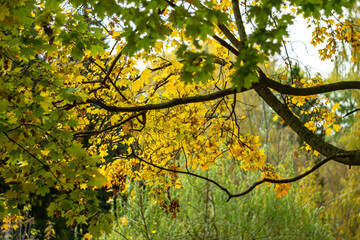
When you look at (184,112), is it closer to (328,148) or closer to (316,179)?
(328,148)

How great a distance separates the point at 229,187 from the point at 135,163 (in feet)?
7.80

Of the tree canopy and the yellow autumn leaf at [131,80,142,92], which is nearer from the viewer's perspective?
the tree canopy

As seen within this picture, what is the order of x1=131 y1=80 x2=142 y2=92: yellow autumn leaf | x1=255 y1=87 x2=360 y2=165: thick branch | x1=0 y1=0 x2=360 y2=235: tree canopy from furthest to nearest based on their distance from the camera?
x1=131 y1=80 x2=142 y2=92: yellow autumn leaf
x1=255 y1=87 x2=360 y2=165: thick branch
x1=0 y1=0 x2=360 y2=235: tree canopy

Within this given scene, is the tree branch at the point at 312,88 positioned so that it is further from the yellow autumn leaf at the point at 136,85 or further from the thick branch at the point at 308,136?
the yellow autumn leaf at the point at 136,85

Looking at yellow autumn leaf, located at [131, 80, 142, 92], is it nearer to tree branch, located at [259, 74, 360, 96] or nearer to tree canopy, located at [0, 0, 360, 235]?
tree canopy, located at [0, 0, 360, 235]

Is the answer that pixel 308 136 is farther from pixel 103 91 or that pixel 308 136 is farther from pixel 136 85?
pixel 103 91

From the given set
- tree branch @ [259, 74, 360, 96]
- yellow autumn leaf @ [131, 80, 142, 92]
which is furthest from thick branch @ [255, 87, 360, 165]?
yellow autumn leaf @ [131, 80, 142, 92]

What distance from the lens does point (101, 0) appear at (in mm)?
1852

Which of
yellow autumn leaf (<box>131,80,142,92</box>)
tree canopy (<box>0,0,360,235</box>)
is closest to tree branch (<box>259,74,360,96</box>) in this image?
tree canopy (<box>0,0,360,235</box>)

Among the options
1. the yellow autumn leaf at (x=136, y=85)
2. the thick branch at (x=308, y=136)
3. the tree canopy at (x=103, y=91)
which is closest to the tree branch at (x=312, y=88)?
the tree canopy at (x=103, y=91)

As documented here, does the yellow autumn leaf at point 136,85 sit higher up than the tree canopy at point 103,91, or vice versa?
the yellow autumn leaf at point 136,85

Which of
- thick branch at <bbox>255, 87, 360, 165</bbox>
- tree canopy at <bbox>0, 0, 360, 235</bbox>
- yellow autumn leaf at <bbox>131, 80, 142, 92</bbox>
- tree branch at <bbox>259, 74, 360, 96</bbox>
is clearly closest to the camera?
tree canopy at <bbox>0, 0, 360, 235</bbox>

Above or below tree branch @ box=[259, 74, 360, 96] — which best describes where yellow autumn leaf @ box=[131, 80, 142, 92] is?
above

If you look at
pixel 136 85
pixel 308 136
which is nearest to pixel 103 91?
pixel 136 85
